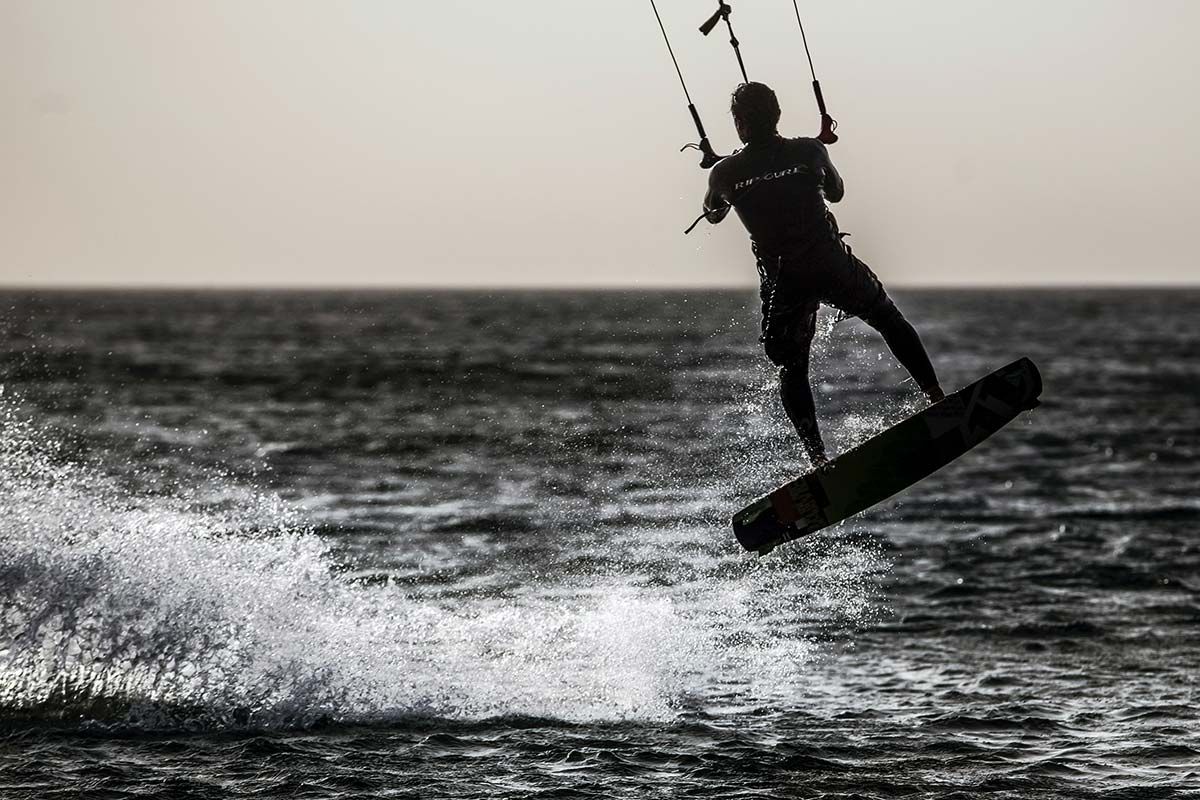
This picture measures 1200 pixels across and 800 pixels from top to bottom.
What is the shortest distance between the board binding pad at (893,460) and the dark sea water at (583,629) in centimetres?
111

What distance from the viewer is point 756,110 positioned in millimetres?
12055

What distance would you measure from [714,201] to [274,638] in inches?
248

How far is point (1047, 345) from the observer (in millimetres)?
96312

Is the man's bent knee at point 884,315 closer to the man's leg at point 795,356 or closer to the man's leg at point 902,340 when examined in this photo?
the man's leg at point 902,340

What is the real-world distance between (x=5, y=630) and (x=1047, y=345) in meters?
87.2

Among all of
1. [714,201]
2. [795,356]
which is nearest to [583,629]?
[795,356]

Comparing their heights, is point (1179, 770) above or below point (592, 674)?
→ below

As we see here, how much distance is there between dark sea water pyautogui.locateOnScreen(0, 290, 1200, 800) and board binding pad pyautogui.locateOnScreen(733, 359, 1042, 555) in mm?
1106

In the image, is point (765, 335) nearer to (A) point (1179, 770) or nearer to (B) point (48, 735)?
(A) point (1179, 770)

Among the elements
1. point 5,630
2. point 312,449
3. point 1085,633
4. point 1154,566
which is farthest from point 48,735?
point 312,449

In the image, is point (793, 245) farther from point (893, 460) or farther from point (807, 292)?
point (893, 460)

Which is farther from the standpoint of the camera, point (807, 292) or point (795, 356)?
point (795, 356)

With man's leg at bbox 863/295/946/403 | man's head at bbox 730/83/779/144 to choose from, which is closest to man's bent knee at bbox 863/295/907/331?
man's leg at bbox 863/295/946/403

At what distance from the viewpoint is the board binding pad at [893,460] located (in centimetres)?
1278
